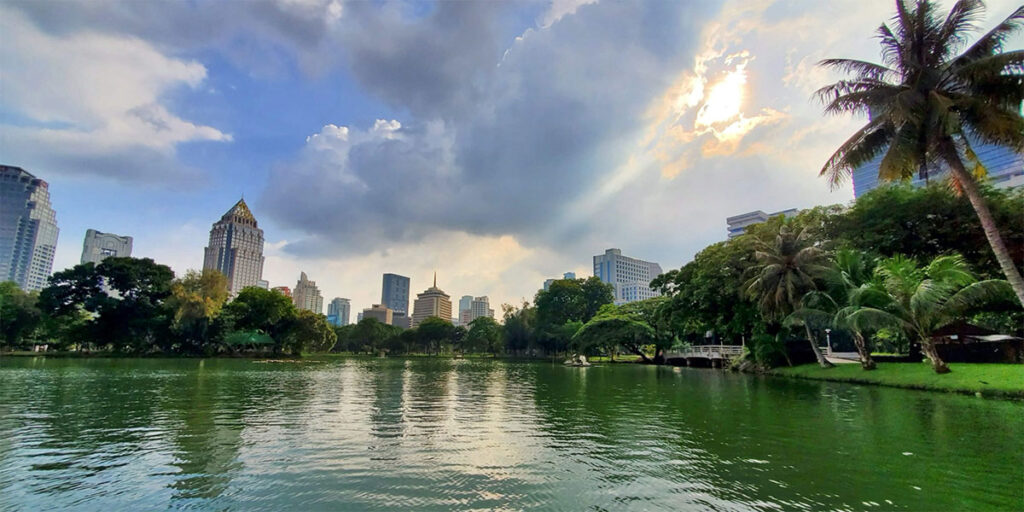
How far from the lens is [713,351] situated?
4928 centimetres

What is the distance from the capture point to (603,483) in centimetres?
773

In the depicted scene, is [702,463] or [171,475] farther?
[702,463]

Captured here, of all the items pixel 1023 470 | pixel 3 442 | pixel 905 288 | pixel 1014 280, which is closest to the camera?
pixel 1023 470

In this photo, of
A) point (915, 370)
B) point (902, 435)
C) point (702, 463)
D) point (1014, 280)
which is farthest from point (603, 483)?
point (915, 370)

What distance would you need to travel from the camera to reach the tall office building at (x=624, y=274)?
179875 millimetres

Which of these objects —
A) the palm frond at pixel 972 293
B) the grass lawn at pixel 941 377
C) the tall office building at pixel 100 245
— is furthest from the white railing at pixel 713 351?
the tall office building at pixel 100 245

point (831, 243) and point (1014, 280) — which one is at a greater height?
point (831, 243)

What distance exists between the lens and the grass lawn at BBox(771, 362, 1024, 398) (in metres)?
19.3

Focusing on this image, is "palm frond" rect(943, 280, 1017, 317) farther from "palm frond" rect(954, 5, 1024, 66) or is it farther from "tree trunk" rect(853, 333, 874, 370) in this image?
"palm frond" rect(954, 5, 1024, 66)

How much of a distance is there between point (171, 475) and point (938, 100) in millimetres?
23228

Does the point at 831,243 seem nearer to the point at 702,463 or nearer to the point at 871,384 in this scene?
the point at 871,384

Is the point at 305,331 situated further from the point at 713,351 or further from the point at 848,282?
the point at 848,282

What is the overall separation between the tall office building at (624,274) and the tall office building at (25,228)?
6164 inches

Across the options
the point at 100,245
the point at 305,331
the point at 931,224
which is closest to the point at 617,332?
the point at 931,224
